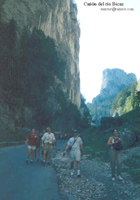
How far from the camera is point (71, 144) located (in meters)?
8.87

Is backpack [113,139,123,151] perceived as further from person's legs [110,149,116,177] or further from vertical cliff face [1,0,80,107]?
vertical cliff face [1,0,80,107]

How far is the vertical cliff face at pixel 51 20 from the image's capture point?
145ft

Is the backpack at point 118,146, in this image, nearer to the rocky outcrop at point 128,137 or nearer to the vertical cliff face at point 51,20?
the rocky outcrop at point 128,137

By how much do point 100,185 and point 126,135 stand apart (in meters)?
12.9

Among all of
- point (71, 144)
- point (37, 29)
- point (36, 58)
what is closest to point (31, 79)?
point (36, 58)

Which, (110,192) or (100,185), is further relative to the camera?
(100,185)

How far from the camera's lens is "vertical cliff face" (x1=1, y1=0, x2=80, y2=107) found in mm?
44281

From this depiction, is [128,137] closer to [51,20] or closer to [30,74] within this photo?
[30,74]

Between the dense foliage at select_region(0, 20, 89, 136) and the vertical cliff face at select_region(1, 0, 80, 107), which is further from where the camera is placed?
the vertical cliff face at select_region(1, 0, 80, 107)

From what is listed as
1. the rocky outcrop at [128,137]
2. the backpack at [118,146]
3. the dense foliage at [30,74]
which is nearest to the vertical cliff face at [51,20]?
the dense foliage at [30,74]

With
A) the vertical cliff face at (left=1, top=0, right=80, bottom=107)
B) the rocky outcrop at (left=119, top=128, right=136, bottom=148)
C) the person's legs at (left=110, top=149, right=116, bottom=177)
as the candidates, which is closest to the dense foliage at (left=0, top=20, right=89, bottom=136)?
the vertical cliff face at (left=1, top=0, right=80, bottom=107)

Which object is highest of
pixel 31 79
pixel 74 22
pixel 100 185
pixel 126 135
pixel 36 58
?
pixel 74 22

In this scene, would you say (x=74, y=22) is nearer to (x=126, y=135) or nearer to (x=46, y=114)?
(x=46, y=114)

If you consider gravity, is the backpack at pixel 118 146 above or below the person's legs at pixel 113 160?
above
